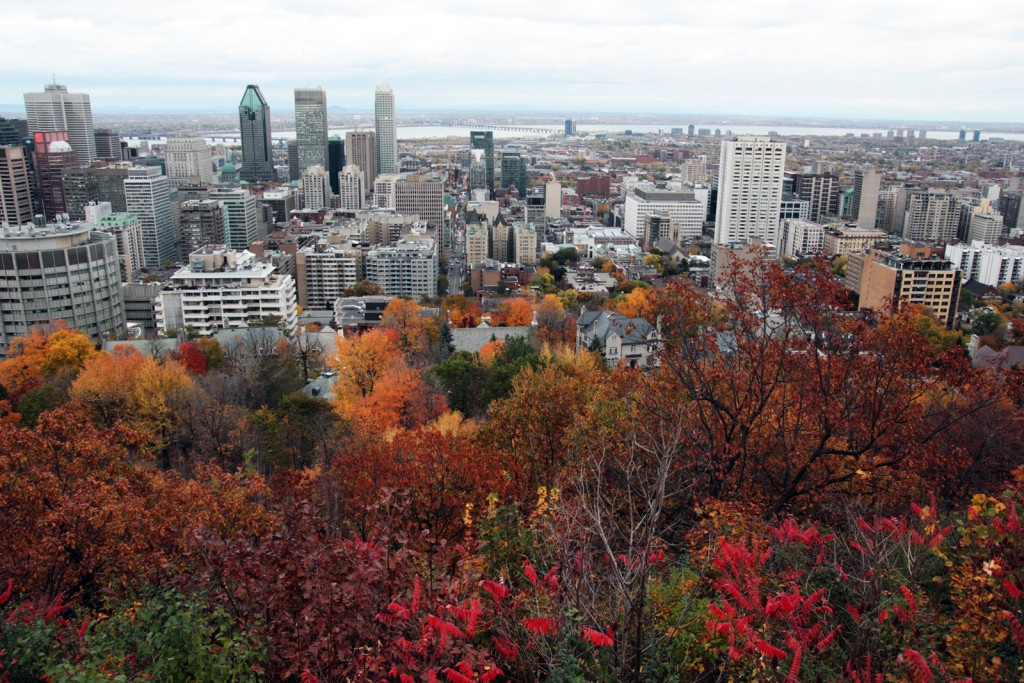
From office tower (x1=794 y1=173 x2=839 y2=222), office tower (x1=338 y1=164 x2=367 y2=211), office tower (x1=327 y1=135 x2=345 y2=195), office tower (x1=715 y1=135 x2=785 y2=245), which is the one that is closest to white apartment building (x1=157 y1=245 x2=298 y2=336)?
office tower (x1=715 y1=135 x2=785 y2=245)

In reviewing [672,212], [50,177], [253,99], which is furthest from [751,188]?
[253,99]

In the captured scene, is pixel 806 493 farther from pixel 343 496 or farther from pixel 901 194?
pixel 901 194

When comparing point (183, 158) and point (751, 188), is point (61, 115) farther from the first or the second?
point (751, 188)

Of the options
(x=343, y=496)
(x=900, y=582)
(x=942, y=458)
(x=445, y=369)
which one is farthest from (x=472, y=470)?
(x=445, y=369)

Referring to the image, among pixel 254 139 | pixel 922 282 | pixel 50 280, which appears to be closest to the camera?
pixel 50 280

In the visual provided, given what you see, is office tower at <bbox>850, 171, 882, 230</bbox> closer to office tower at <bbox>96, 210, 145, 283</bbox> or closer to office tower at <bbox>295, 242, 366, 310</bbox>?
office tower at <bbox>295, 242, 366, 310</bbox>

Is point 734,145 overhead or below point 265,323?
overhead

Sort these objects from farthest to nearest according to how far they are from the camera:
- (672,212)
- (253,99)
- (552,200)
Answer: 1. (253,99)
2. (552,200)
3. (672,212)
